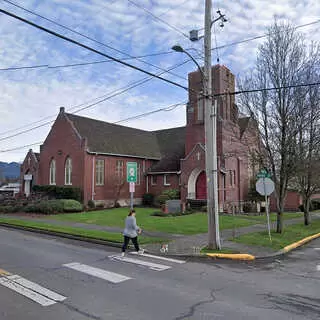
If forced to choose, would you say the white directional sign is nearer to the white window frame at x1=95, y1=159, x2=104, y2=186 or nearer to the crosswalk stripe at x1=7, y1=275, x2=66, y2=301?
the crosswalk stripe at x1=7, y1=275, x2=66, y2=301

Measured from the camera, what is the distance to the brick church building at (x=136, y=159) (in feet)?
93.6

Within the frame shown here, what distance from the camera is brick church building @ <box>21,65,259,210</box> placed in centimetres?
2853

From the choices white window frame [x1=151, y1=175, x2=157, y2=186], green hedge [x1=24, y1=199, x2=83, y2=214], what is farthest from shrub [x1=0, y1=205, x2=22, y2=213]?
white window frame [x1=151, y1=175, x2=157, y2=186]

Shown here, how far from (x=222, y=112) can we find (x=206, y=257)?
795 inches

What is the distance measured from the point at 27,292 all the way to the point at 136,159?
2798 centimetres

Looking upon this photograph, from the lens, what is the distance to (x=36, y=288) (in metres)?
6.82

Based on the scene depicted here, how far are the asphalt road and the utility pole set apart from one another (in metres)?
1.65

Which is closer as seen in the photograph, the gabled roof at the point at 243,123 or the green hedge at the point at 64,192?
the gabled roof at the point at 243,123

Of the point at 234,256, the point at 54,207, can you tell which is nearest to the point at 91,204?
the point at 54,207

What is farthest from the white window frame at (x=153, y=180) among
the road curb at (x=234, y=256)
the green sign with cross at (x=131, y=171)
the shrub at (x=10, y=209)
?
the road curb at (x=234, y=256)

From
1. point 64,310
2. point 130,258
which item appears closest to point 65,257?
point 130,258

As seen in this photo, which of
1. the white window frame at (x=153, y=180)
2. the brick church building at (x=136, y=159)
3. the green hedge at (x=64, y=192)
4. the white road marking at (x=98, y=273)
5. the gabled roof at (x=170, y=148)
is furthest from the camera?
the white window frame at (x=153, y=180)

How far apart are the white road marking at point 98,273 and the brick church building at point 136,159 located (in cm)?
1830

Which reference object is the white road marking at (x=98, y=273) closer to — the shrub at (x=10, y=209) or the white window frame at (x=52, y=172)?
the shrub at (x=10, y=209)
